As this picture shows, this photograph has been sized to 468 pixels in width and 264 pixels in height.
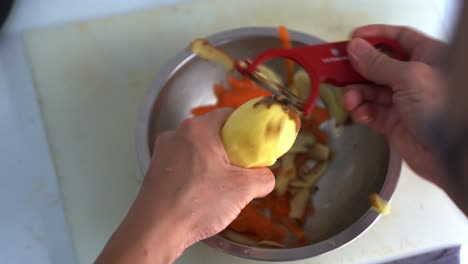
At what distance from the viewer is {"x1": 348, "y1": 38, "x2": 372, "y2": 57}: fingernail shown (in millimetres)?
622

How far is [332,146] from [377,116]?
0.09 m

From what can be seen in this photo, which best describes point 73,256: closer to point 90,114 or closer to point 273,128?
point 90,114

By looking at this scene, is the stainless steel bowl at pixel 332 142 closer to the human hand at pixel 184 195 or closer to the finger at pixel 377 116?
the finger at pixel 377 116

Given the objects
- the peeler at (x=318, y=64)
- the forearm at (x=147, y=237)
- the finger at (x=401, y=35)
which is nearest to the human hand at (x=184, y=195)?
the forearm at (x=147, y=237)

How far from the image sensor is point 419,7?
818 mm

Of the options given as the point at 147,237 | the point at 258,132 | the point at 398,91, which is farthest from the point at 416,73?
the point at 147,237

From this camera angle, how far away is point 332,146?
0.76 meters

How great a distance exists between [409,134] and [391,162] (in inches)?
1.8

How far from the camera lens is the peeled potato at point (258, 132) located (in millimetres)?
528

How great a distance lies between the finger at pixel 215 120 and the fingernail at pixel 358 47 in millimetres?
183

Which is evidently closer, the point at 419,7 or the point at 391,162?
the point at 391,162

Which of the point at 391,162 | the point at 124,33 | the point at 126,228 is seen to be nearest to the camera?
the point at 126,228

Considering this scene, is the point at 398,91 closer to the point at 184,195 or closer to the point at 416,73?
the point at 416,73

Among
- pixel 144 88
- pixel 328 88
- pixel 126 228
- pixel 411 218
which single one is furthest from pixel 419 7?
pixel 126 228
